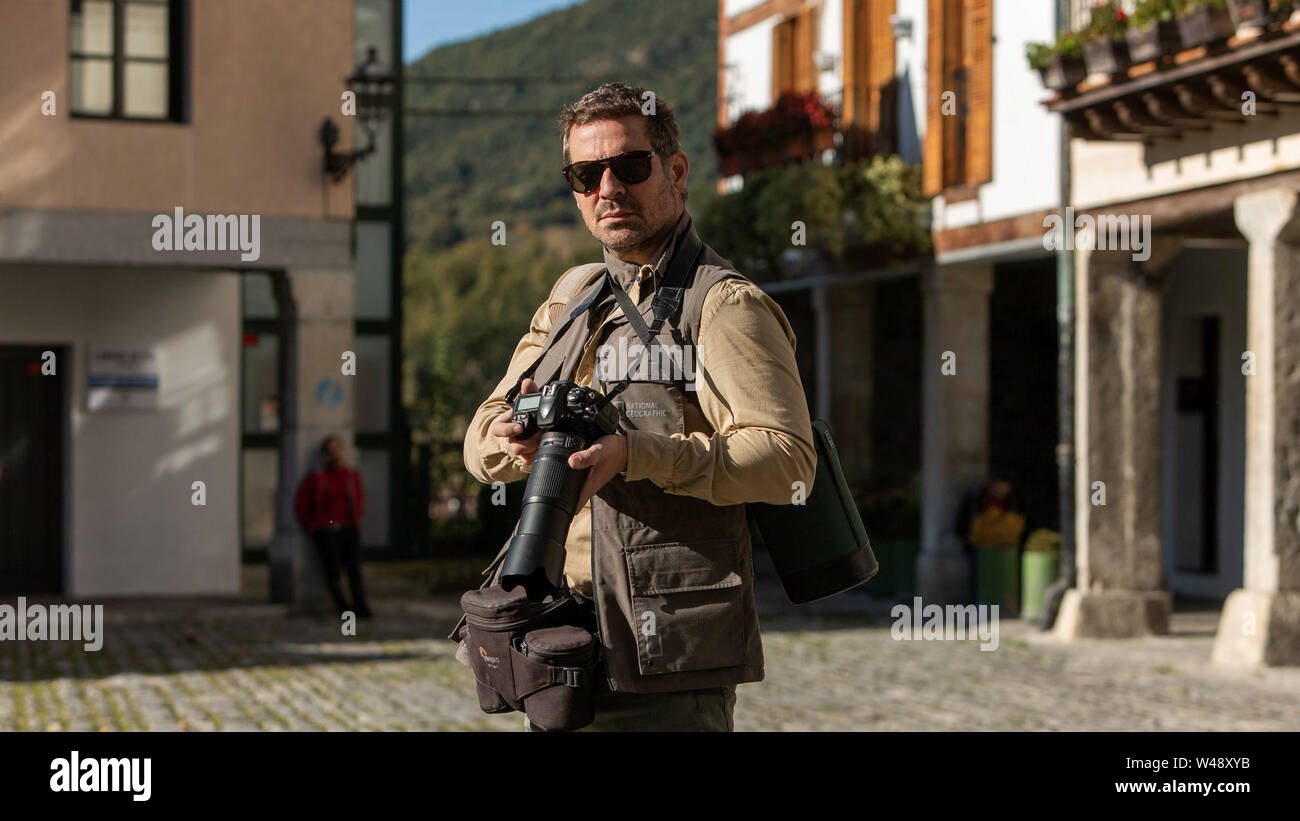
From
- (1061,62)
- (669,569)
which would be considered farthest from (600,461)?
(1061,62)

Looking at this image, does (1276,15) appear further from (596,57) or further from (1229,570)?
(596,57)

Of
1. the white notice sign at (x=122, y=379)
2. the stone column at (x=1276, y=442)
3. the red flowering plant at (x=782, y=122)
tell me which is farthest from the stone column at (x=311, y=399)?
the stone column at (x=1276, y=442)

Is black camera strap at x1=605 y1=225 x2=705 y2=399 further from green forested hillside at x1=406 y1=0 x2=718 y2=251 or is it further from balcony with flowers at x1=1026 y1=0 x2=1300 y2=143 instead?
green forested hillside at x1=406 y1=0 x2=718 y2=251

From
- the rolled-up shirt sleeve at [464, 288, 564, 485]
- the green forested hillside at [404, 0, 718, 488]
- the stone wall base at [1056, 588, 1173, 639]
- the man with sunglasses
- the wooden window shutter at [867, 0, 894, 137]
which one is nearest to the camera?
→ the man with sunglasses

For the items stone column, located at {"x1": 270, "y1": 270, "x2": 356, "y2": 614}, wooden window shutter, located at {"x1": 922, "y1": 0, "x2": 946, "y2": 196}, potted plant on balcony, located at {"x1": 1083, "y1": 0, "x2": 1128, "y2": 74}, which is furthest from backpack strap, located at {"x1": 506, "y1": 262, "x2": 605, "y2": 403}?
wooden window shutter, located at {"x1": 922, "y1": 0, "x2": 946, "y2": 196}

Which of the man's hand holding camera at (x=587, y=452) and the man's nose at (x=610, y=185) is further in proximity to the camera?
the man's nose at (x=610, y=185)

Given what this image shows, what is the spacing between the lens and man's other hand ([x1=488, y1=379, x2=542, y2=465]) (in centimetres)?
314

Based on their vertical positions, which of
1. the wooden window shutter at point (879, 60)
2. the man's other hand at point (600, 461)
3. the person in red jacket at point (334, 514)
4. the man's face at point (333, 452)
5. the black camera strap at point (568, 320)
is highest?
the wooden window shutter at point (879, 60)

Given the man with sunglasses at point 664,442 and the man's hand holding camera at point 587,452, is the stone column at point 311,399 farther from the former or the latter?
the man's hand holding camera at point 587,452

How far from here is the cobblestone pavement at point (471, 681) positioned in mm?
10195

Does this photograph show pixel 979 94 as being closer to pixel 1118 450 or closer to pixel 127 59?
pixel 1118 450

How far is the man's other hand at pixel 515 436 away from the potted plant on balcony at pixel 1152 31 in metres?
10.3

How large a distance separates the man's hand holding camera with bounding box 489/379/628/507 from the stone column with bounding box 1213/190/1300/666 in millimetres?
10104
